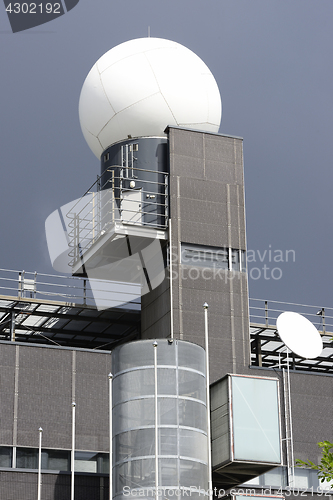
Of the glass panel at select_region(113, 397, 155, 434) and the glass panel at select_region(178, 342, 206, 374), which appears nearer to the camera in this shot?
the glass panel at select_region(113, 397, 155, 434)

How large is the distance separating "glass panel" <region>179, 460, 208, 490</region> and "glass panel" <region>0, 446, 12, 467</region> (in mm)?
7969

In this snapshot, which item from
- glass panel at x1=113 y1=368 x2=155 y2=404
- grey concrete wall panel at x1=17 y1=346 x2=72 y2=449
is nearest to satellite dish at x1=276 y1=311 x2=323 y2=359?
grey concrete wall panel at x1=17 y1=346 x2=72 y2=449

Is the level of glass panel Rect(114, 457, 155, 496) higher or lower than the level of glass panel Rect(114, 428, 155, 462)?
lower

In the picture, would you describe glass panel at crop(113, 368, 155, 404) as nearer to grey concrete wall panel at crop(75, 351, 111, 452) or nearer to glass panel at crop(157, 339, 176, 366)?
glass panel at crop(157, 339, 176, 366)

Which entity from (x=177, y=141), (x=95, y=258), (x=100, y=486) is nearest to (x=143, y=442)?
(x=100, y=486)

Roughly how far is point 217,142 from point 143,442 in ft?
48.4

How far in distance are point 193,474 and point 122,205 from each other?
1321cm

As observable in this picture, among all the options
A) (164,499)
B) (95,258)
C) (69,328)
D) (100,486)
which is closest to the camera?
(164,499)

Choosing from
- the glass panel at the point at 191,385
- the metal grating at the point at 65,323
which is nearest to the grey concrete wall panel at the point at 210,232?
the metal grating at the point at 65,323

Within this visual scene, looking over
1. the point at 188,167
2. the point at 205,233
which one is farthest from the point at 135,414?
the point at 188,167

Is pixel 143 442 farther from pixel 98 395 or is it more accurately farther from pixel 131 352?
pixel 98 395

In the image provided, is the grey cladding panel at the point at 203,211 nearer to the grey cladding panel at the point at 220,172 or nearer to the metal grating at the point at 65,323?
the grey cladding panel at the point at 220,172

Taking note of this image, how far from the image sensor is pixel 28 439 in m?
29.1

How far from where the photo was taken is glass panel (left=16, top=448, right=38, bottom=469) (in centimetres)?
2870
